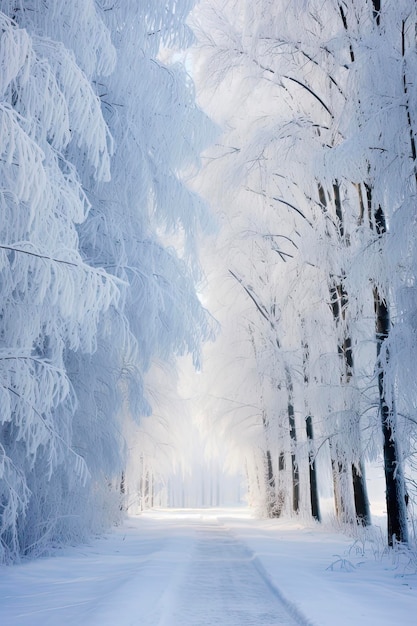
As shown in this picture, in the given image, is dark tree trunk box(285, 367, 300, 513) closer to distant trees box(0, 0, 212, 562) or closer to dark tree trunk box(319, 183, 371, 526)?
dark tree trunk box(319, 183, 371, 526)

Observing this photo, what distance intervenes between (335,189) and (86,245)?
5549 millimetres

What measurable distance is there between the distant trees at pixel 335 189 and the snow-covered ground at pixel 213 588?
1.52 m

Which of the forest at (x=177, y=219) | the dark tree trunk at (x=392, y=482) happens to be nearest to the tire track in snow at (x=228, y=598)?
the forest at (x=177, y=219)

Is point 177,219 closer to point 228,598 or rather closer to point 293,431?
point 228,598

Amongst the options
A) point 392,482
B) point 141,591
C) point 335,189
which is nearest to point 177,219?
point 335,189

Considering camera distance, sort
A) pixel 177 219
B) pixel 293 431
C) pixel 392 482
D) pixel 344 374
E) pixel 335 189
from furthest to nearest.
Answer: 1. pixel 293 431
2. pixel 335 189
3. pixel 344 374
4. pixel 177 219
5. pixel 392 482

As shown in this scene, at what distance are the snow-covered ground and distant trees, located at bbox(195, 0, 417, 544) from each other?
4.99 feet

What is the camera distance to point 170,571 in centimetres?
562

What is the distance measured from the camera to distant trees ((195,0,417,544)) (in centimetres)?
617

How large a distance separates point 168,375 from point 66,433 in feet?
29.0

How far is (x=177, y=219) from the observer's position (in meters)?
8.94

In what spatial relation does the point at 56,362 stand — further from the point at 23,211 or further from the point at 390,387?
the point at 390,387

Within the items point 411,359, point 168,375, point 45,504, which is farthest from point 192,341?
point 168,375

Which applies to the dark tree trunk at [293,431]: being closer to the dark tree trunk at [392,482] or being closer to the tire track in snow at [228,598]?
the dark tree trunk at [392,482]
